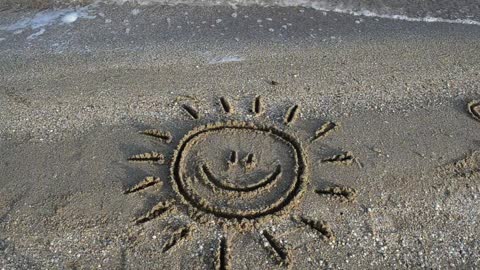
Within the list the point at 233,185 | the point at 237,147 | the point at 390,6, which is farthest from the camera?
the point at 390,6

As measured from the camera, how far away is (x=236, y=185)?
11.2 feet

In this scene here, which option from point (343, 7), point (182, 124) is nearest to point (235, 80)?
point (182, 124)

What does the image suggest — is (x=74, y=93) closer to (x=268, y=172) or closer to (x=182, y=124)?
(x=182, y=124)

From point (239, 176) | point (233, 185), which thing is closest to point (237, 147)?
point (239, 176)

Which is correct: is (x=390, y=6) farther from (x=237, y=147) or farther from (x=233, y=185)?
(x=233, y=185)

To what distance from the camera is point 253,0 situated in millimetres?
6082

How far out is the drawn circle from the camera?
3.27 metres

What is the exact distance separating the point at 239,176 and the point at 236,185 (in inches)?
4.0

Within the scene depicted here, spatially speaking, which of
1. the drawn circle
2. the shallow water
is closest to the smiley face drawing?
the drawn circle

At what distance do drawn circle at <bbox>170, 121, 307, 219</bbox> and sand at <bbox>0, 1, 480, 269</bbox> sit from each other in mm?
14

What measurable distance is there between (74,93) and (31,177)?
1.05 m

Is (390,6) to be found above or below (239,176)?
above

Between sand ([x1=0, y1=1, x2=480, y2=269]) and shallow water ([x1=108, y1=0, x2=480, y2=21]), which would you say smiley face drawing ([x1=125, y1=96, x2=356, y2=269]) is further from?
shallow water ([x1=108, y1=0, x2=480, y2=21])

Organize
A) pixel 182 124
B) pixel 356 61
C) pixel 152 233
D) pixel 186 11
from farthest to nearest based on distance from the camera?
pixel 186 11, pixel 356 61, pixel 182 124, pixel 152 233
